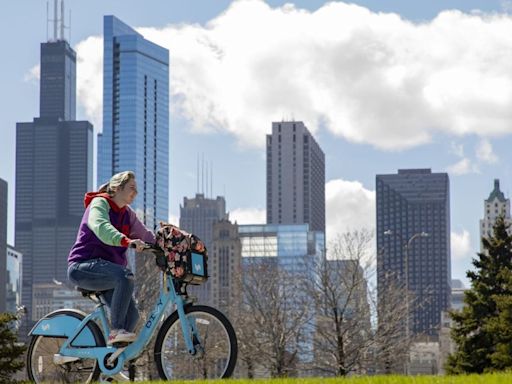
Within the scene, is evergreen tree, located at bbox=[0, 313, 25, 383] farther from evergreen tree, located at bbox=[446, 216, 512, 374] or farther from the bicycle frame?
evergreen tree, located at bbox=[446, 216, 512, 374]

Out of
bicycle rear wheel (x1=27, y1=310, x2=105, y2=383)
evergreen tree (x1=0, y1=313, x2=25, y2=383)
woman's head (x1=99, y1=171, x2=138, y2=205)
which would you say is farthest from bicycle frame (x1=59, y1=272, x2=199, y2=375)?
evergreen tree (x1=0, y1=313, x2=25, y2=383)

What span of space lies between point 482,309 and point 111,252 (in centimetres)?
A: 3110

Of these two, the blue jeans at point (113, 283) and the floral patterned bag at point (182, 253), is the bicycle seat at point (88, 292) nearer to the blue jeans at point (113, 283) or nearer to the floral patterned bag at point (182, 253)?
the blue jeans at point (113, 283)

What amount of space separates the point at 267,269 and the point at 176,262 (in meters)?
65.4

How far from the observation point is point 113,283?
1071cm

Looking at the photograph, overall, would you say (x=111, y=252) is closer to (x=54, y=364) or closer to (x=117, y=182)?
(x=117, y=182)

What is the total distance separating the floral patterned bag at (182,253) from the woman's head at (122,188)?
0.57 m

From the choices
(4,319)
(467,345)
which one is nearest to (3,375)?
(4,319)

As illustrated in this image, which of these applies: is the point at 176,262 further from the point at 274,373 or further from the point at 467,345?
the point at 274,373

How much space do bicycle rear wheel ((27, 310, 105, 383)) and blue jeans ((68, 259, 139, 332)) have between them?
446 millimetres

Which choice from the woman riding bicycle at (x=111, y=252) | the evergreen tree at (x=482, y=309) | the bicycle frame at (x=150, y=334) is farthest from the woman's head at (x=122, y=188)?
the evergreen tree at (x=482, y=309)

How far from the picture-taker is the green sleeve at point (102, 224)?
34.8 ft

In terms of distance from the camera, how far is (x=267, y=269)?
249 feet

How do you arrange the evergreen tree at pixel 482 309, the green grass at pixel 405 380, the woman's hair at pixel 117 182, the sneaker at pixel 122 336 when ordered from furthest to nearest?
the evergreen tree at pixel 482 309 < the woman's hair at pixel 117 182 < the sneaker at pixel 122 336 < the green grass at pixel 405 380
